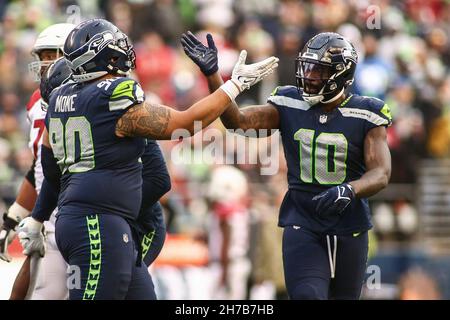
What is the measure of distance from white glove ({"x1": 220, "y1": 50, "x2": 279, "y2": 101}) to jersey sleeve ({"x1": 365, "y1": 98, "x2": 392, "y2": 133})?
0.74 meters

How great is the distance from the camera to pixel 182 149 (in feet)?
45.3

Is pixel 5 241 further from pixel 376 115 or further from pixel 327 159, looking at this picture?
pixel 376 115

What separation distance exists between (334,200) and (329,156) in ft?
1.76

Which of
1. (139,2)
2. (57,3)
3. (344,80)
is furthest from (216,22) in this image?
(344,80)

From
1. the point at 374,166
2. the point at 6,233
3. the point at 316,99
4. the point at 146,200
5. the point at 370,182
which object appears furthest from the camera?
the point at 6,233

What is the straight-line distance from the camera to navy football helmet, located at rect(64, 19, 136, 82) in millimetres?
6866

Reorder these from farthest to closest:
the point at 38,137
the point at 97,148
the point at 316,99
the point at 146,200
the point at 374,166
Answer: the point at 38,137 → the point at 146,200 → the point at 316,99 → the point at 374,166 → the point at 97,148

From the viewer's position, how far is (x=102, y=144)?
6.73 m

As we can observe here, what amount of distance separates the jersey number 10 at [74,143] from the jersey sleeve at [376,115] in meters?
1.87

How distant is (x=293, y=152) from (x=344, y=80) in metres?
0.59

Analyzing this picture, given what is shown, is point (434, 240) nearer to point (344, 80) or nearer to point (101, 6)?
point (101, 6)

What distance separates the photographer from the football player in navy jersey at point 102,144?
21.9 feet

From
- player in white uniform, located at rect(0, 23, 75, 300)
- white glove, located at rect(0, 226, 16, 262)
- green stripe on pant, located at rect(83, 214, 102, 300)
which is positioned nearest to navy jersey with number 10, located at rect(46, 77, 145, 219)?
green stripe on pant, located at rect(83, 214, 102, 300)

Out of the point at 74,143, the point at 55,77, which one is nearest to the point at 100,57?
the point at 74,143
